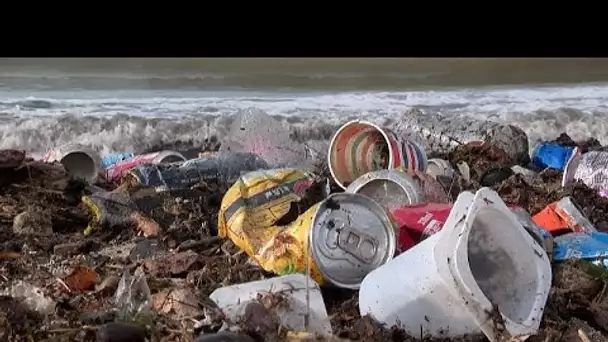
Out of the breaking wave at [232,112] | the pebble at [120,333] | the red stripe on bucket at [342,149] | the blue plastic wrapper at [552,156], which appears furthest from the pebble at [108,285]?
the breaking wave at [232,112]

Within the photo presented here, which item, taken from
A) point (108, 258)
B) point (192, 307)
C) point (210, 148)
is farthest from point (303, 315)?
point (210, 148)

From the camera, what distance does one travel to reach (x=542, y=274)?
259 cm

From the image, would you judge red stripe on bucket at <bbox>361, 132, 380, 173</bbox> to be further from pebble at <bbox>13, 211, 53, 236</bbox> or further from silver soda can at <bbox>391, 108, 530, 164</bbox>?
pebble at <bbox>13, 211, 53, 236</bbox>

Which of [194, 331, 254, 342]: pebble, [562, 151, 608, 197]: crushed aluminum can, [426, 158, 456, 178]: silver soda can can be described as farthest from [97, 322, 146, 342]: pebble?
[562, 151, 608, 197]: crushed aluminum can

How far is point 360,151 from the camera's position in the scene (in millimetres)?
4684

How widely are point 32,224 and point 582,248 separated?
2159mm

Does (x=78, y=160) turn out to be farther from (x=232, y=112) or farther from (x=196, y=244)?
(x=232, y=112)

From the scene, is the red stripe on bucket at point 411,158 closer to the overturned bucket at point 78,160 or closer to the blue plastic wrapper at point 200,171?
the blue plastic wrapper at point 200,171

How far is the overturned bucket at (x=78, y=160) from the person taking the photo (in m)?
5.19

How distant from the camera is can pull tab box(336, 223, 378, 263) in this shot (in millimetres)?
2986

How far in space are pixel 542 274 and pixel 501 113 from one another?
6.43m

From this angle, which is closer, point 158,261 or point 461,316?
point 461,316
